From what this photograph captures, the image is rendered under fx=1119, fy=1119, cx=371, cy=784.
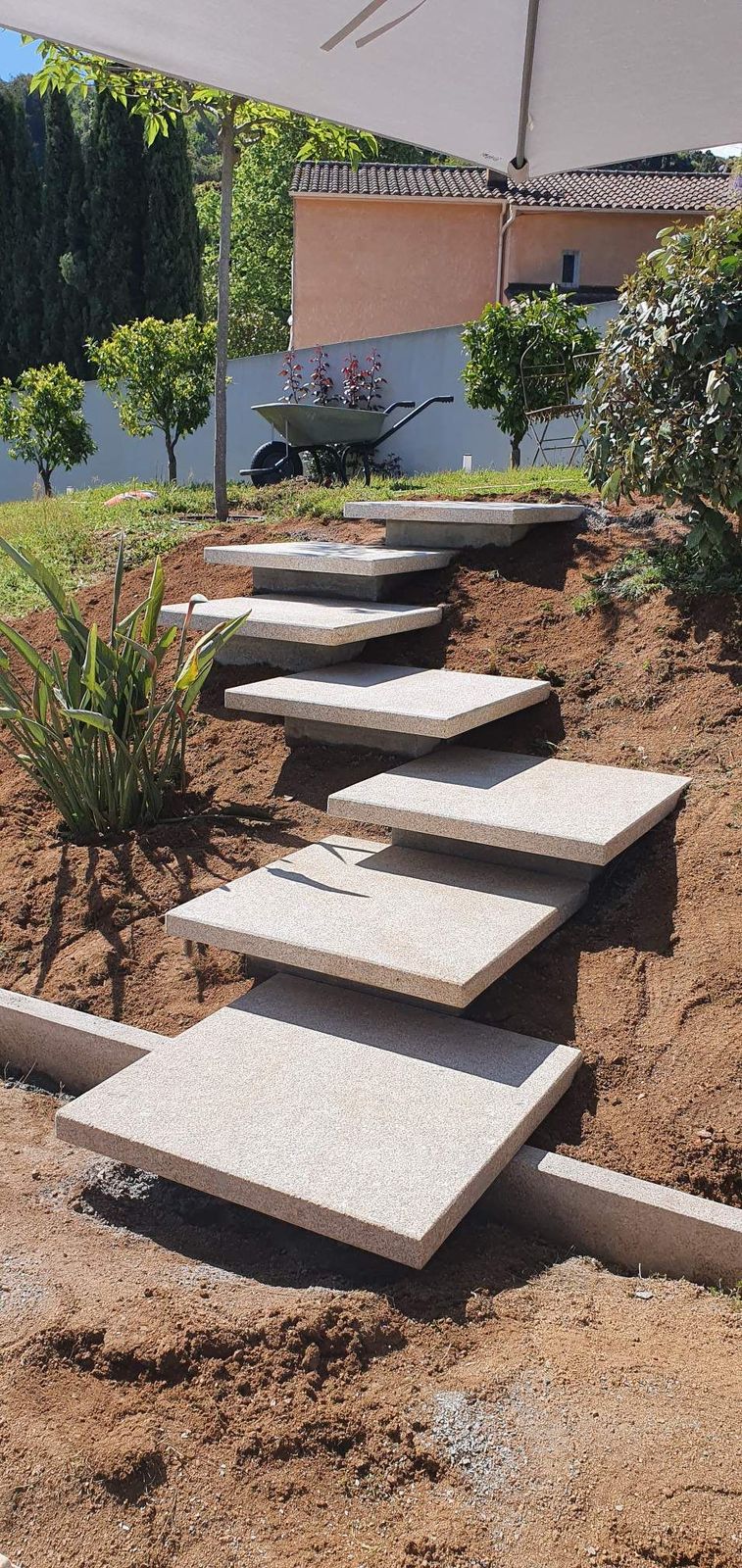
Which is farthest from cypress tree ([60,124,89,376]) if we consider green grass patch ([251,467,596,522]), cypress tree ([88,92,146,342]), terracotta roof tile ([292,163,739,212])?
green grass patch ([251,467,596,522])

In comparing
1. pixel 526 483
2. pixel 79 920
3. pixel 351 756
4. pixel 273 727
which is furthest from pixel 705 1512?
pixel 526 483

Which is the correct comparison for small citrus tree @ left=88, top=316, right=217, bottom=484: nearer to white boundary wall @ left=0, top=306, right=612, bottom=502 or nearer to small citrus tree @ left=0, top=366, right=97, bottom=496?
white boundary wall @ left=0, top=306, right=612, bottom=502

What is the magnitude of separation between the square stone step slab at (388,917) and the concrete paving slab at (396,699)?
42 centimetres

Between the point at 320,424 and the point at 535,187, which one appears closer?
the point at 320,424

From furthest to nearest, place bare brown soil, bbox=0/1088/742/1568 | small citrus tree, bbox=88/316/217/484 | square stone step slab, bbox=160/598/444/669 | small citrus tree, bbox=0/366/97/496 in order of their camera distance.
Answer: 1. small citrus tree, bbox=0/366/97/496
2. small citrus tree, bbox=88/316/217/484
3. square stone step slab, bbox=160/598/444/669
4. bare brown soil, bbox=0/1088/742/1568

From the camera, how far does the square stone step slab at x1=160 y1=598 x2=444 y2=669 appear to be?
403 centimetres

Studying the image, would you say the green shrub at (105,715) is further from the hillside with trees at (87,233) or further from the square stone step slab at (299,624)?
the hillside with trees at (87,233)

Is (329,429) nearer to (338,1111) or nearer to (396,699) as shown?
(396,699)

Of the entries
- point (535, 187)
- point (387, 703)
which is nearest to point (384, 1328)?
point (387, 703)

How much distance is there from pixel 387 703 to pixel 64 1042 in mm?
1458

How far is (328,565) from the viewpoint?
4594 mm

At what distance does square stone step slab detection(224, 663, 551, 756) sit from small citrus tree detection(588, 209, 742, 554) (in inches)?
34.6

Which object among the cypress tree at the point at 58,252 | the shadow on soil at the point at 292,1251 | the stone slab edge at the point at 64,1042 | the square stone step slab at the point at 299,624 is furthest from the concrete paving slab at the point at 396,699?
the cypress tree at the point at 58,252

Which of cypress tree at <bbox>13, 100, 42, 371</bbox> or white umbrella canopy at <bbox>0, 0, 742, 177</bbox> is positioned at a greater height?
cypress tree at <bbox>13, 100, 42, 371</bbox>
